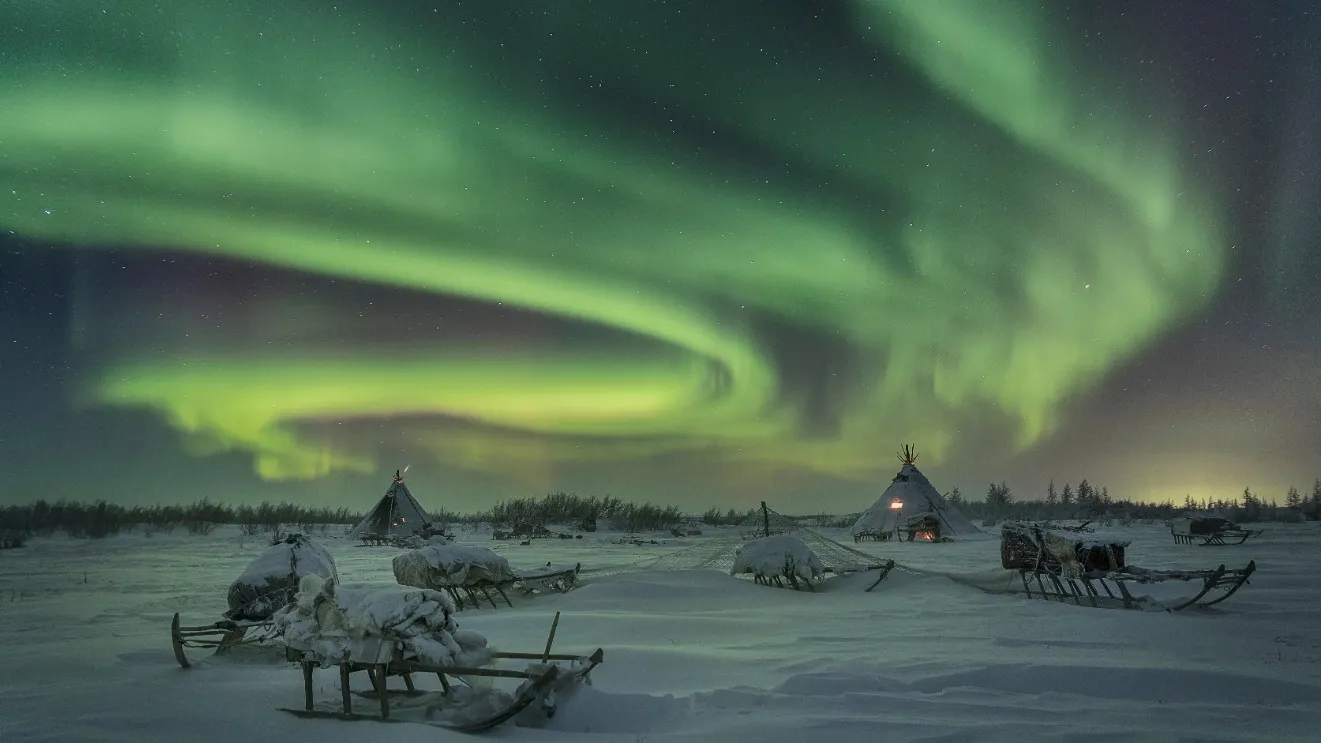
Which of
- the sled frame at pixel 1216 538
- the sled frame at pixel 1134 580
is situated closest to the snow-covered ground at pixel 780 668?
the sled frame at pixel 1134 580

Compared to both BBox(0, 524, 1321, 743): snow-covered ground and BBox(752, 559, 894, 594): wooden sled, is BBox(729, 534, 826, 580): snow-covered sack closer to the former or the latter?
BBox(752, 559, 894, 594): wooden sled

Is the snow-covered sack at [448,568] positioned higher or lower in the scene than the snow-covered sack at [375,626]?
lower

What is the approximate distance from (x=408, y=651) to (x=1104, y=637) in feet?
37.7

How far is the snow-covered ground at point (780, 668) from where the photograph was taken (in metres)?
8.45

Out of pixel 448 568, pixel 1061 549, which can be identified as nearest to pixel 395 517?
pixel 448 568

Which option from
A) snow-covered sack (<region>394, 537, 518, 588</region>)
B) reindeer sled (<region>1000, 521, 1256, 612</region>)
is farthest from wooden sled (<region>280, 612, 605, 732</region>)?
reindeer sled (<region>1000, 521, 1256, 612</region>)

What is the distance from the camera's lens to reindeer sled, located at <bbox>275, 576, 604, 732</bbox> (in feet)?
27.9

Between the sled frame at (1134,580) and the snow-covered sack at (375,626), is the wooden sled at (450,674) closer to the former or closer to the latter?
the snow-covered sack at (375,626)

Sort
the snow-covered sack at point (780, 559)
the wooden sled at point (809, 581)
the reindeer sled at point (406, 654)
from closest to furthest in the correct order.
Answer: the reindeer sled at point (406, 654) < the wooden sled at point (809, 581) < the snow-covered sack at point (780, 559)

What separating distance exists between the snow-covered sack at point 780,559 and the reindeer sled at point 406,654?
511 inches

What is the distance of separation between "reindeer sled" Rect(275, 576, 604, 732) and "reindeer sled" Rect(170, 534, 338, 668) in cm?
390

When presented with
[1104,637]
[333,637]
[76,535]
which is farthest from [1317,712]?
[76,535]

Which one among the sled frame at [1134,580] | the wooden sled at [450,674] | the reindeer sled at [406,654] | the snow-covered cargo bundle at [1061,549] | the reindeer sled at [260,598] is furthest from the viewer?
the snow-covered cargo bundle at [1061,549]

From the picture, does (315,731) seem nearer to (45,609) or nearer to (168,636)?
(168,636)
